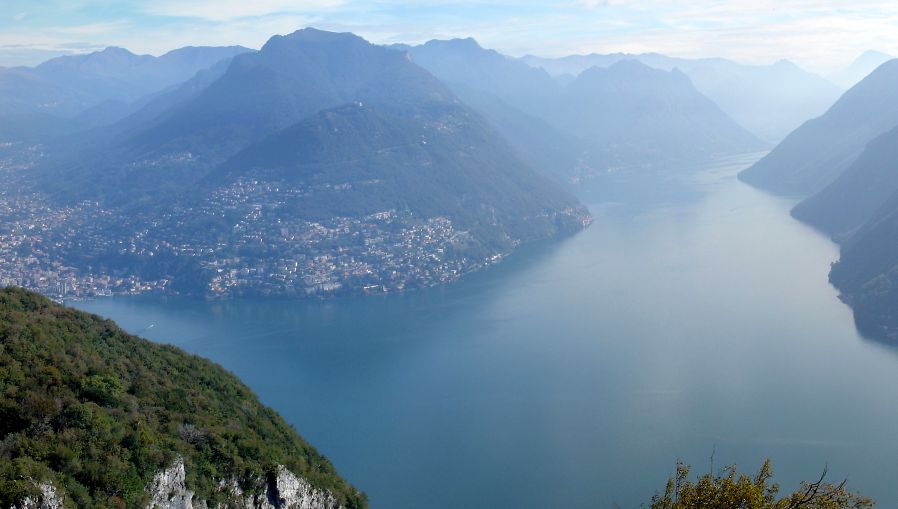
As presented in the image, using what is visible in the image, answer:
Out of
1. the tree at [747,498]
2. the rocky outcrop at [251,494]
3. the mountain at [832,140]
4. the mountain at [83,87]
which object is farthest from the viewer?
the mountain at [83,87]

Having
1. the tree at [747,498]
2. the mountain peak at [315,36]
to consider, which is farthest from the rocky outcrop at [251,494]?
the mountain peak at [315,36]

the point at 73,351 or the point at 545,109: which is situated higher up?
the point at 73,351

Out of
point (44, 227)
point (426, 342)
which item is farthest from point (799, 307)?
point (44, 227)

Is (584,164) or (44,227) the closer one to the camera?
(44,227)

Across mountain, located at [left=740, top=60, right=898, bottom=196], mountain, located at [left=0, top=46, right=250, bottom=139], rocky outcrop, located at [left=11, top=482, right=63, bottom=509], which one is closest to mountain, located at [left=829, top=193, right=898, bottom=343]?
mountain, located at [left=740, top=60, right=898, bottom=196]

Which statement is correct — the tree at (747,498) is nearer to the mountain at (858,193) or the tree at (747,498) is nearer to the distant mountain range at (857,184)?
the distant mountain range at (857,184)

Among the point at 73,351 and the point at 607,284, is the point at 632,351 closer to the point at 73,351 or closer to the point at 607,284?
the point at 607,284
